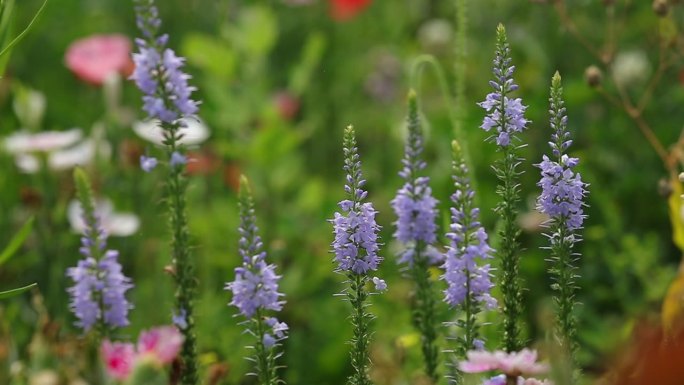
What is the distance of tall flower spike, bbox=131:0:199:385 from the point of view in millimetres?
1437

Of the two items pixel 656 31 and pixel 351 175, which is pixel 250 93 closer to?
pixel 656 31

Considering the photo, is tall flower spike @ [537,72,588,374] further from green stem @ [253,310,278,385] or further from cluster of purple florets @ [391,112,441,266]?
green stem @ [253,310,278,385]

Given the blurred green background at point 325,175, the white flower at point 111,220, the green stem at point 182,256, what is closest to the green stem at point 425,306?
the green stem at point 182,256

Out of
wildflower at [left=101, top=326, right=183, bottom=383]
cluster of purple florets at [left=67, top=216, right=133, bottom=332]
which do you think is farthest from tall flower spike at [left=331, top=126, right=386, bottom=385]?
cluster of purple florets at [left=67, top=216, right=133, bottom=332]

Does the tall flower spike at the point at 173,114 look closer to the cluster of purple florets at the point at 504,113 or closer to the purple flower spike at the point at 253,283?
the purple flower spike at the point at 253,283

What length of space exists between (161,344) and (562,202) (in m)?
0.53

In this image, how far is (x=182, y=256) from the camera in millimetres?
1486

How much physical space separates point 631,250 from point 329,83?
1922 millimetres

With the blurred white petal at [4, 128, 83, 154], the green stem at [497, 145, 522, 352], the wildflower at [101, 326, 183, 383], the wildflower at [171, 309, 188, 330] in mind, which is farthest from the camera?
the blurred white petal at [4, 128, 83, 154]

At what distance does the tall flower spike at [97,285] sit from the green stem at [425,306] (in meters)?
0.41

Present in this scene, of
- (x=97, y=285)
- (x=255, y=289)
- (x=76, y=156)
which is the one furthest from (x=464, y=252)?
(x=76, y=156)

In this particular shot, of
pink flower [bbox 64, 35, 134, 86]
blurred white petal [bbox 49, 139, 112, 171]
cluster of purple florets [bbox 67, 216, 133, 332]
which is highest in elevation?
pink flower [bbox 64, 35, 134, 86]

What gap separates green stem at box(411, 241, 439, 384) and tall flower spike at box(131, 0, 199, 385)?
12.6 inches

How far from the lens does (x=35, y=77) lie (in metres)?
4.20
